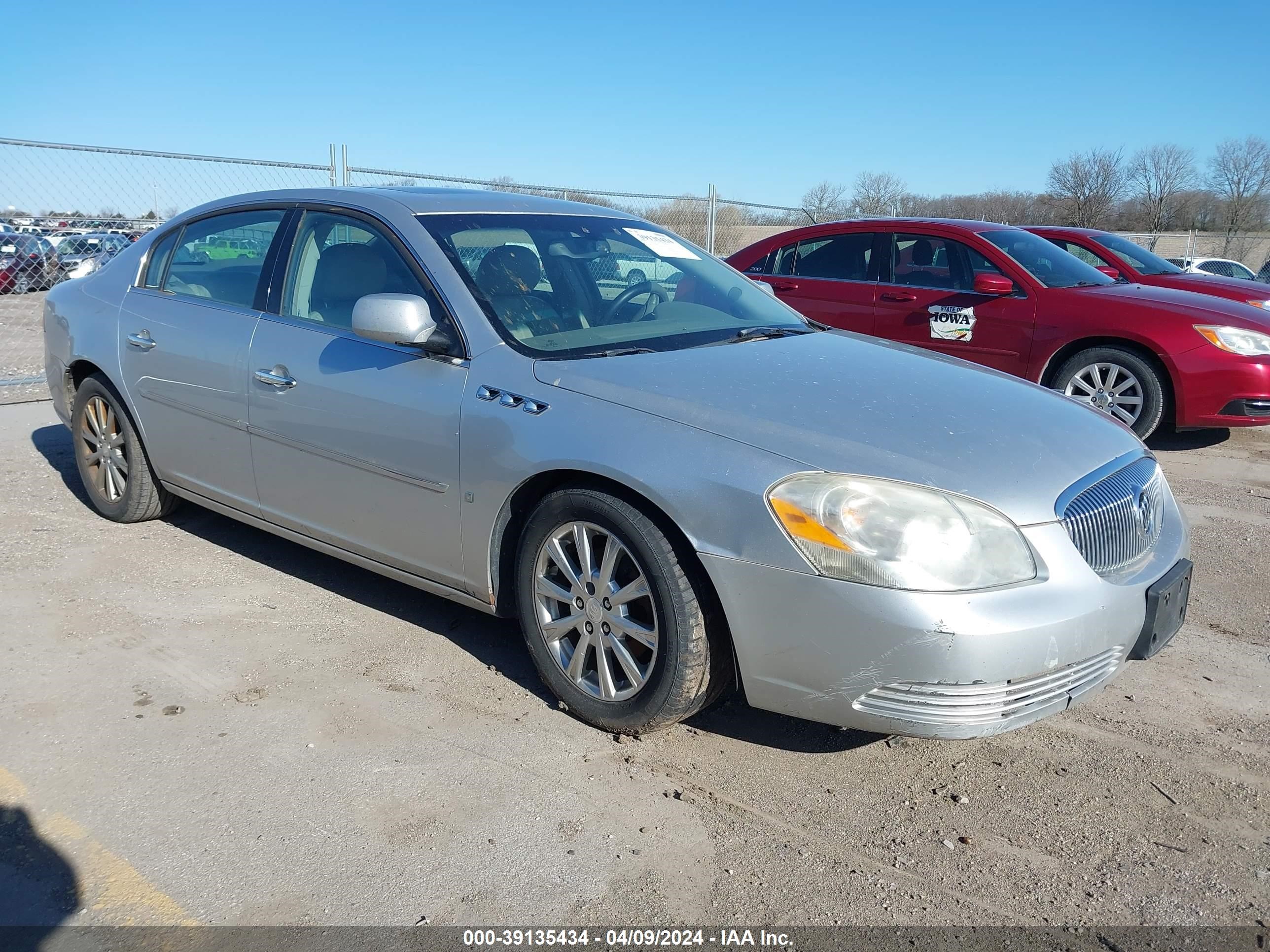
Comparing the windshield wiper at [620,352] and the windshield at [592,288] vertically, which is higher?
the windshield at [592,288]

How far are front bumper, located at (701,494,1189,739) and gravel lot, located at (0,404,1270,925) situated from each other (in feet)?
1.07

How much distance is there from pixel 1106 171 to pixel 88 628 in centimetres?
4687

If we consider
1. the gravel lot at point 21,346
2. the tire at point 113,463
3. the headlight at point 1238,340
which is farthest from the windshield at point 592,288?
the headlight at point 1238,340

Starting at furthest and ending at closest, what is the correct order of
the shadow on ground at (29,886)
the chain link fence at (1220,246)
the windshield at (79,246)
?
the chain link fence at (1220,246) → the windshield at (79,246) → the shadow on ground at (29,886)

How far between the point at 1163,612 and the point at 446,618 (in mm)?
2525

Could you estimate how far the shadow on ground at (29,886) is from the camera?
90.7 inches

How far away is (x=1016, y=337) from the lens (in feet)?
24.7

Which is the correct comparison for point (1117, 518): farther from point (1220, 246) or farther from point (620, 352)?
point (1220, 246)

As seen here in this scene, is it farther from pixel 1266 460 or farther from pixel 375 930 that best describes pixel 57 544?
pixel 1266 460

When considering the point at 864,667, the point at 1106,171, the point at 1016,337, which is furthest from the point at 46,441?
the point at 1106,171

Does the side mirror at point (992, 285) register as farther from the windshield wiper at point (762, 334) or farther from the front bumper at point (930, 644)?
the front bumper at point (930, 644)

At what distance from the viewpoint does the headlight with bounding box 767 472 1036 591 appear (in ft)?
8.51

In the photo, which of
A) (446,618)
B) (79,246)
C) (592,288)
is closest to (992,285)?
(592,288)

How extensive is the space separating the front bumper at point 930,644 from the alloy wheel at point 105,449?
11.4ft
